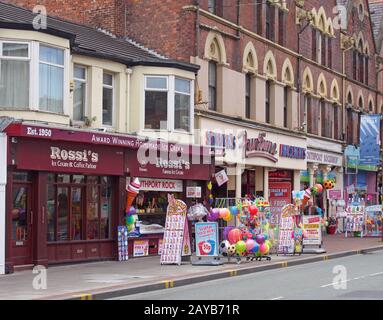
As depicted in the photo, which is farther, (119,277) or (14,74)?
(14,74)

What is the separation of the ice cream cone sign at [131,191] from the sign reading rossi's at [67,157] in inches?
20.6

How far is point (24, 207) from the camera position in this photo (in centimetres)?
1978

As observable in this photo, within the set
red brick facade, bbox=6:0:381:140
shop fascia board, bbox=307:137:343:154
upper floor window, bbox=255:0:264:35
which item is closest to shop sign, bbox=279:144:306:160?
shop fascia board, bbox=307:137:343:154

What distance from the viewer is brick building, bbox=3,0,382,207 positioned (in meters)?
27.3

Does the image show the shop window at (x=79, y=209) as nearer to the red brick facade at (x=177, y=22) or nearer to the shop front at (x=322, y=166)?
the red brick facade at (x=177, y=22)

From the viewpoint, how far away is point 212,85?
28438 millimetres

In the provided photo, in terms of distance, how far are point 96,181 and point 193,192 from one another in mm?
4665

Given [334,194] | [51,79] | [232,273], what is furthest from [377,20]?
[232,273]

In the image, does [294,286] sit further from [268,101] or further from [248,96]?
[268,101]

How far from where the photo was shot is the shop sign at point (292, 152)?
109 ft

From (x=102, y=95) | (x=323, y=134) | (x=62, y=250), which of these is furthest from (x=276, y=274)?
(x=323, y=134)

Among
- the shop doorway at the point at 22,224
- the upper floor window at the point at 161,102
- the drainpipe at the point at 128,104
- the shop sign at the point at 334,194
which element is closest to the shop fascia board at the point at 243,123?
the upper floor window at the point at 161,102

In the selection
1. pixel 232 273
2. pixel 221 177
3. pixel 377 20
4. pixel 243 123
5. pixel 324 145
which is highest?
pixel 377 20
